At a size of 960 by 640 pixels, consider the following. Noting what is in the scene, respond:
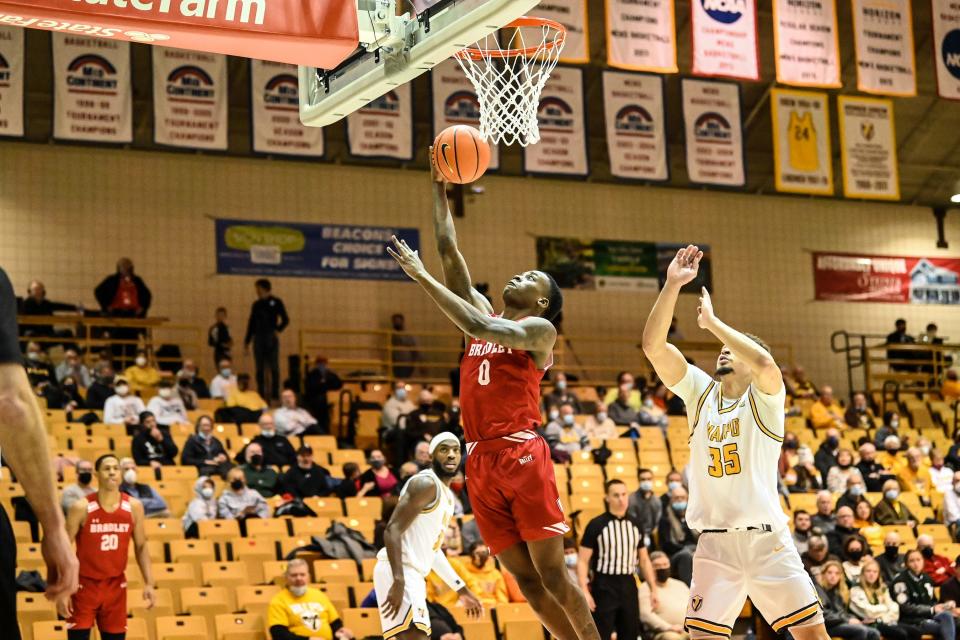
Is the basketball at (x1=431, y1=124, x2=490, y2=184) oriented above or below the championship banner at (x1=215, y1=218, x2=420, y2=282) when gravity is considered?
below

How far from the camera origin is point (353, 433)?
18797 mm

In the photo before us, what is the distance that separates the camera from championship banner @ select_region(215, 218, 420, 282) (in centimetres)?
2194

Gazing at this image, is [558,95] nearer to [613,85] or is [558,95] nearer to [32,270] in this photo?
[613,85]

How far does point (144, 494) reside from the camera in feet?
43.4

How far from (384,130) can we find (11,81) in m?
5.01

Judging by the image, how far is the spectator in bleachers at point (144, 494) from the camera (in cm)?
1304

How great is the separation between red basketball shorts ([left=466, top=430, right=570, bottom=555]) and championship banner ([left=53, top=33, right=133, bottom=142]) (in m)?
12.2

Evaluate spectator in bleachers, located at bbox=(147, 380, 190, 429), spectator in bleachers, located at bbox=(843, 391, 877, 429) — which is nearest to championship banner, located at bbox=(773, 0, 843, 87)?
spectator in bleachers, located at bbox=(843, 391, 877, 429)

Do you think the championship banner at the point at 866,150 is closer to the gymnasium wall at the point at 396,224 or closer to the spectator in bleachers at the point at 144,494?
the gymnasium wall at the point at 396,224

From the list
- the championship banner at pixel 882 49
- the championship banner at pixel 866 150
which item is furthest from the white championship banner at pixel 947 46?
the championship banner at pixel 866 150

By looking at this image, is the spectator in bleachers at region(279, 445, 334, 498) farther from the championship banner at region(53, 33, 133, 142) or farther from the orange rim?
the orange rim

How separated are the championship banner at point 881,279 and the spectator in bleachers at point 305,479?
13996mm

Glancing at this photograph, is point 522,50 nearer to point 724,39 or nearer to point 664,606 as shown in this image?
point 664,606

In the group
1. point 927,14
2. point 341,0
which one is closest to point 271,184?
point 927,14
